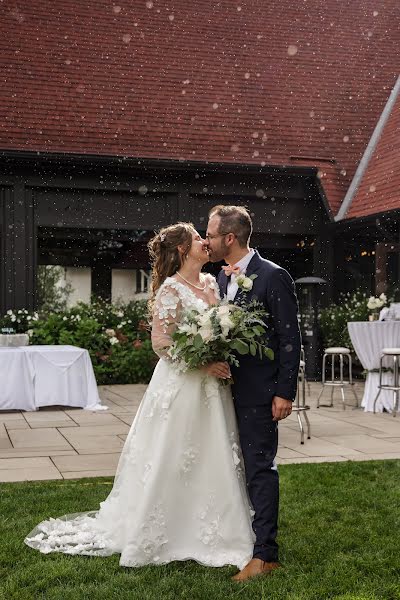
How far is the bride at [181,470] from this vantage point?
13.5 feet

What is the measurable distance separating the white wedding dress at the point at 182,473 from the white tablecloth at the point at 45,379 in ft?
19.5

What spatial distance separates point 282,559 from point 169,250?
1798 millimetres

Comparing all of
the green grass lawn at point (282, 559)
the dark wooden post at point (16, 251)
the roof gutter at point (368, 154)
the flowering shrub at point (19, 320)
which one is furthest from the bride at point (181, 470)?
the roof gutter at point (368, 154)

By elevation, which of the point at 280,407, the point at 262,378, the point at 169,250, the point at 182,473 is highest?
the point at 169,250

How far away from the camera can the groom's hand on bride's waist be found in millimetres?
3891

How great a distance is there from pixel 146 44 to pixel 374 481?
40.0 ft

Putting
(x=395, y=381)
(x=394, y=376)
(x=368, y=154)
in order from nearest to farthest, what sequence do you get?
(x=395, y=381) < (x=394, y=376) < (x=368, y=154)

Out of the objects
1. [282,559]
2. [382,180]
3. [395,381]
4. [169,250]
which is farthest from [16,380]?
[382,180]

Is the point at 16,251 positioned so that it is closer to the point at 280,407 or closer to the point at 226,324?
the point at 226,324

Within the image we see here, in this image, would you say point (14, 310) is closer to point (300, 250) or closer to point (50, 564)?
point (300, 250)

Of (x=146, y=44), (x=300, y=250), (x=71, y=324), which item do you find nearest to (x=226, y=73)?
(x=146, y=44)

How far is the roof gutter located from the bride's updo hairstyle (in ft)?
35.3

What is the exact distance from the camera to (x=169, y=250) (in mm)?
4441

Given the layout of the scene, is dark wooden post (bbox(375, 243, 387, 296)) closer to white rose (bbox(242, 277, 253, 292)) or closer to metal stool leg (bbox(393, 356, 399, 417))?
metal stool leg (bbox(393, 356, 399, 417))
